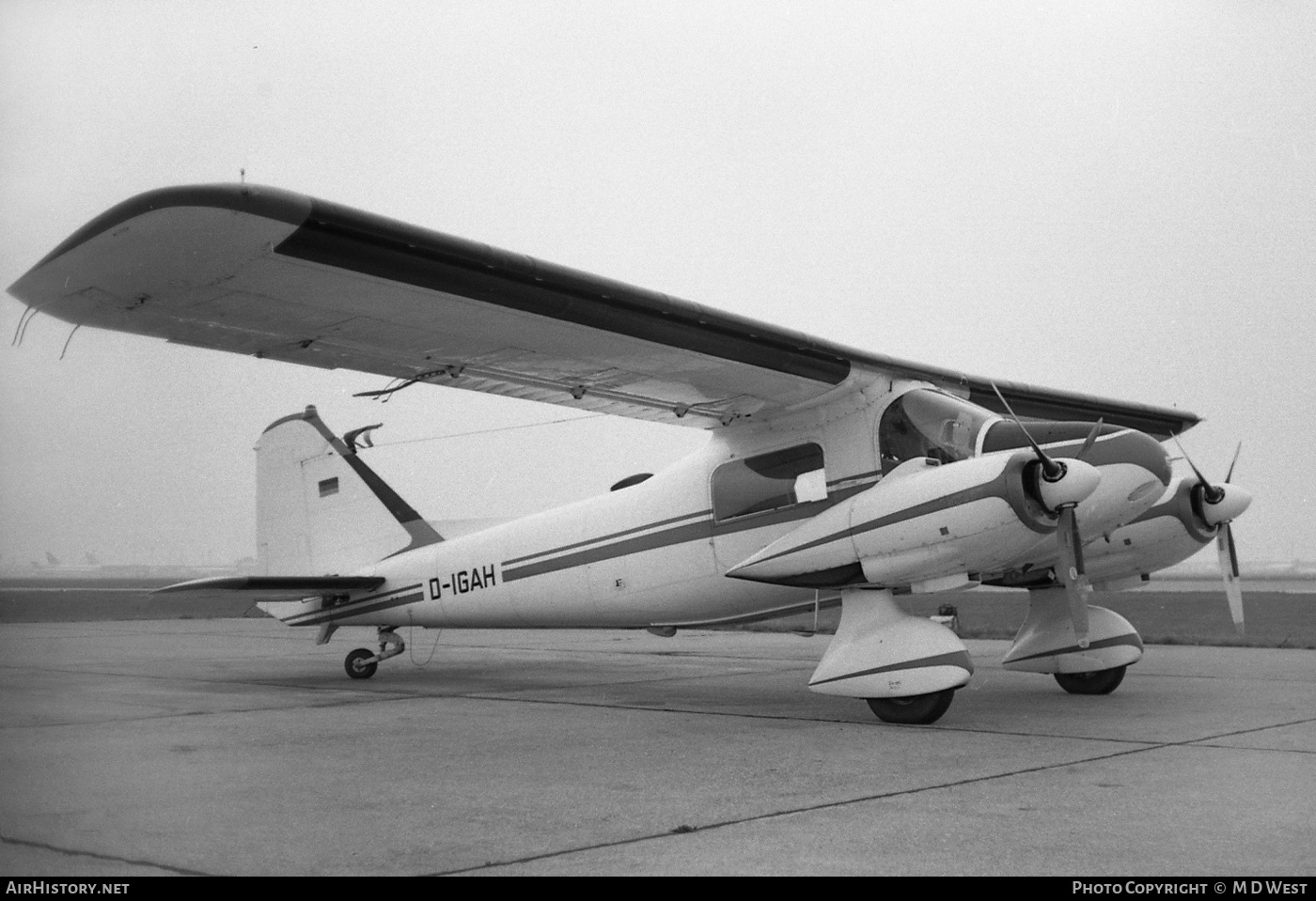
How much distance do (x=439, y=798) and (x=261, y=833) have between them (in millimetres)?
1088

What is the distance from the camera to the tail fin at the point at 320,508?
13.1 metres

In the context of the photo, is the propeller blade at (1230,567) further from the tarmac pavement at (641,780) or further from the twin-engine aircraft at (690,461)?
the tarmac pavement at (641,780)

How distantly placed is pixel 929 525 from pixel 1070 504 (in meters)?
1.00

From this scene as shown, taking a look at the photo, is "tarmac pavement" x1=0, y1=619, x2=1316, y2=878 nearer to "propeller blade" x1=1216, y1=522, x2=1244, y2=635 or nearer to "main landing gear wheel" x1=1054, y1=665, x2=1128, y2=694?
"main landing gear wheel" x1=1054, y1=665, x2=1128, y2=694

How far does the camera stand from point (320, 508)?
44.0ft

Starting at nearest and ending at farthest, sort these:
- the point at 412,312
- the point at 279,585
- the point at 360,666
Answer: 1. the point at 412,312
2. the point at 279,585
3. the point at 360,666

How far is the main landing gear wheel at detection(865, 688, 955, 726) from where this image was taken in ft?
27.2

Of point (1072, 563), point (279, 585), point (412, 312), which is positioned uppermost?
point (412, 312)

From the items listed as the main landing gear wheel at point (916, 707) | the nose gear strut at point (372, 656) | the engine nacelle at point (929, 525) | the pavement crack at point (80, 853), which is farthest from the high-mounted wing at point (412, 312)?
the nose gear strut at point (372, 656)

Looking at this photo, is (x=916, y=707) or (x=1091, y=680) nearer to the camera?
(x=916, y=707)

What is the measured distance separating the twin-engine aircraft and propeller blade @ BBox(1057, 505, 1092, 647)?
0.02 metres

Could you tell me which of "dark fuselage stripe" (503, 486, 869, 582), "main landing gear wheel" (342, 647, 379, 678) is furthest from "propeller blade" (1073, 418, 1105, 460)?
Result: "main landing gear wheel" (342, 647, 379, 678)

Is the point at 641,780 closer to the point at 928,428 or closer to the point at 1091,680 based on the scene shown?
the point at 928,428

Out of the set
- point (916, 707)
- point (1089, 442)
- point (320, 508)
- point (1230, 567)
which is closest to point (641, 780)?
point (916, 707)
